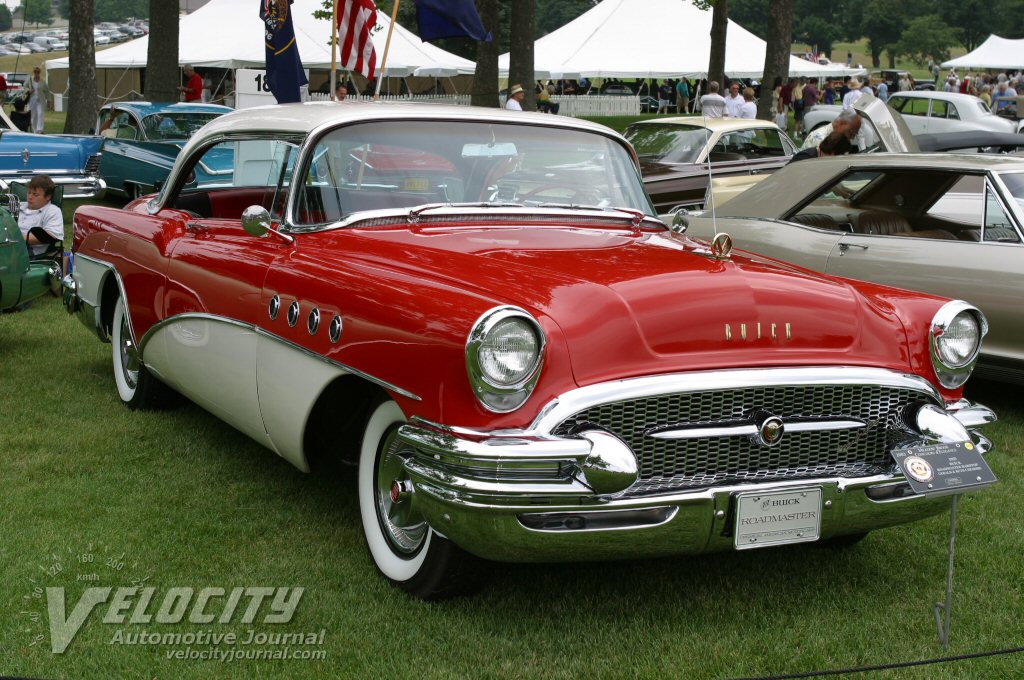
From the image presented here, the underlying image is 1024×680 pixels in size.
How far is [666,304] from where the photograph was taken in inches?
136

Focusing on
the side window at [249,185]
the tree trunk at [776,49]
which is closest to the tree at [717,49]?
the tree trunk at [776,49]

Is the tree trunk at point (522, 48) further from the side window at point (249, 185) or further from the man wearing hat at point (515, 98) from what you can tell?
the side window at point (249, 185)

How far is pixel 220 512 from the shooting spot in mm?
4617

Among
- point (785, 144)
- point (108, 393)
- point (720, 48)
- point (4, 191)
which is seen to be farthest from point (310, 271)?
point (720, 48)

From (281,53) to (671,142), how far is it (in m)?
4.33

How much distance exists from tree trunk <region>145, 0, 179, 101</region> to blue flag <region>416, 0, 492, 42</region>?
26.5 feet

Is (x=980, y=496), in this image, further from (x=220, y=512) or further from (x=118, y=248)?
(x=118, y=248)

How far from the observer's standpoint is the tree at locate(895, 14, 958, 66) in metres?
→ 97.6

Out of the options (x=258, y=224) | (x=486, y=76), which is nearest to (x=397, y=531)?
(x=258, y=224)

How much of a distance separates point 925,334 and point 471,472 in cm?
172

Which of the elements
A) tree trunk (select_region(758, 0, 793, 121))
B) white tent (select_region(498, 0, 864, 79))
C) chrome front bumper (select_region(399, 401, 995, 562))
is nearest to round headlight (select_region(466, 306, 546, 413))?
chrome front bumper (select_region(399, 401, 995, 562))

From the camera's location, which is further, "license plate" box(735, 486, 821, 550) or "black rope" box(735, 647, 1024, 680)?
"license plate" box(735, 486, 821, 550)

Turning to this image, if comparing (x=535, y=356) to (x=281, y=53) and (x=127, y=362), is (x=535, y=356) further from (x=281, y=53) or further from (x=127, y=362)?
(x=281, y=53)

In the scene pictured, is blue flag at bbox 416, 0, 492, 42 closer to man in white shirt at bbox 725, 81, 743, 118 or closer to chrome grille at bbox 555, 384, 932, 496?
chrome grille at bbox 555, 384, 932, 496
